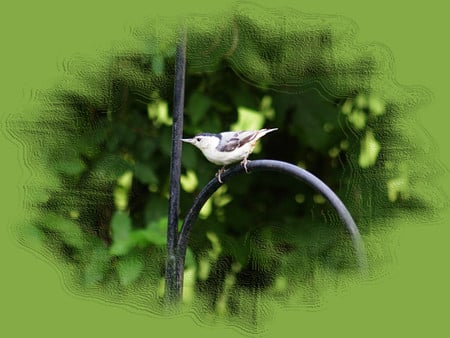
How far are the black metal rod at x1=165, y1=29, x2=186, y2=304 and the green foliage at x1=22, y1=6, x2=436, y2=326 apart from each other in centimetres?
2

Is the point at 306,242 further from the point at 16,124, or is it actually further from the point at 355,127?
the point at 16,124

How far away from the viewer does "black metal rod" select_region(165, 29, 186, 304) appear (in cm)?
84

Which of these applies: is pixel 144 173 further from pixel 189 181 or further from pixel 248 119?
pixel 248 119

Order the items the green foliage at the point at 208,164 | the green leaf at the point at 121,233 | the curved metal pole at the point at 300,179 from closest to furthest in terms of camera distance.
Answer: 1. the curved metal pole at the point at 300,179
2. the green foliage at the point at 208,164
3. the green leaf at the point at 121,233

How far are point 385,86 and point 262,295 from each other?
0.27 m

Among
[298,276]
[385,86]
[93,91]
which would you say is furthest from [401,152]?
[93,91]

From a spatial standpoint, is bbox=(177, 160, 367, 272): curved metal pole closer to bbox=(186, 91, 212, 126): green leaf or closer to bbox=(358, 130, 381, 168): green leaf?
bbox=(358, 130, 381, 168): green leaf

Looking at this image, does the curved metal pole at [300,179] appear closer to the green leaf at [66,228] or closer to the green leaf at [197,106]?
the green leaf at [66,228]

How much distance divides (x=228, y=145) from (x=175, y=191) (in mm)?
84

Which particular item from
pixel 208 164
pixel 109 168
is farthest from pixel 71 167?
pixel 208 164

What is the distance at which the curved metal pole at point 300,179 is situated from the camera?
2.37 ft

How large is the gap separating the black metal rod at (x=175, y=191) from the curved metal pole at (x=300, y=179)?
11 millimetres

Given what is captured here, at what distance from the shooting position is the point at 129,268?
0.89 meters

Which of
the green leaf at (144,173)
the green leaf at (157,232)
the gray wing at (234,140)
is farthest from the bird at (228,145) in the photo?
the green leaf at (144,173)
